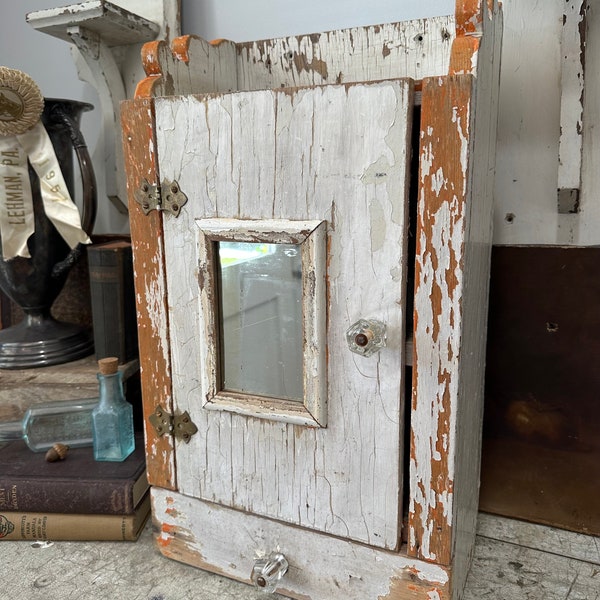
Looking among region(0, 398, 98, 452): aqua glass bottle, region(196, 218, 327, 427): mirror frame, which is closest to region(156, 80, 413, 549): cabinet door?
region(196, 218, 327, 427): mirror frame

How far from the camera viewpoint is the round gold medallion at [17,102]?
3.08 ft

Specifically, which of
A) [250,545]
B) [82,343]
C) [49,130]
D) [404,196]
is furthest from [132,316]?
[404,196]

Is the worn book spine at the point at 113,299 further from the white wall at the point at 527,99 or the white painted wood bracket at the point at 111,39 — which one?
the white wall at the point at 527,99

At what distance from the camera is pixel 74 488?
89cm

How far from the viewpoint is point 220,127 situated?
68cm

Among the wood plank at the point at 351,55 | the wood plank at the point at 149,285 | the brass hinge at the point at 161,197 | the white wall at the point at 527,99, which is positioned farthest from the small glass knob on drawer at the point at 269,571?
the wood plank at the point at 351,55

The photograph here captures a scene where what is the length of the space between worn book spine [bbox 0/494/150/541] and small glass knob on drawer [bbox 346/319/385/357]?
1.64 feet

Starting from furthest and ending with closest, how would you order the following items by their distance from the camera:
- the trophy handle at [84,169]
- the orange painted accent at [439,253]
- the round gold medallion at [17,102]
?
the trophy handle at [84,169] < the round gold medallion at [17,102] < the orange painted accent at [439,253]

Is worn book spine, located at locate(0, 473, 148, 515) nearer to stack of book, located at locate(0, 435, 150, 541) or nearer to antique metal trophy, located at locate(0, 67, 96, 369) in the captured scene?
stack of book, located at locate(0, 435, 150, 541)

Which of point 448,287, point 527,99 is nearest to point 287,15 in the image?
point 527,99

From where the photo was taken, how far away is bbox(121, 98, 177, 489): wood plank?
2.39 ft

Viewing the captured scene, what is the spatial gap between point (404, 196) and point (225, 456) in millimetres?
419

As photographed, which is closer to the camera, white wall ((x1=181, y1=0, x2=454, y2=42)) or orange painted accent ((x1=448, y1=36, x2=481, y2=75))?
orange painted accent ((x1=448, y1=36, x2=481, y2=75))

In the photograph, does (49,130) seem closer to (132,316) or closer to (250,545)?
(132,316)
